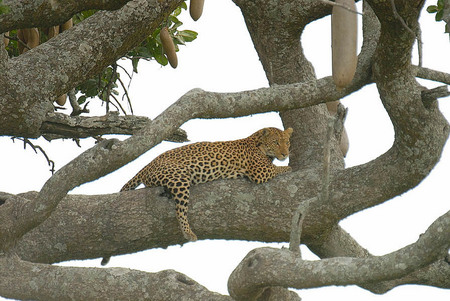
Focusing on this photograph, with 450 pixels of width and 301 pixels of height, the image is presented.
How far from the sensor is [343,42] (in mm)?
4648

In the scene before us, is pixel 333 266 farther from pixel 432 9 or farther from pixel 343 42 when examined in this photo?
pixel 432 9

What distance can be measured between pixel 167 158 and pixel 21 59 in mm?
2065

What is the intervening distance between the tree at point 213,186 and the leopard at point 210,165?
5.5 inches

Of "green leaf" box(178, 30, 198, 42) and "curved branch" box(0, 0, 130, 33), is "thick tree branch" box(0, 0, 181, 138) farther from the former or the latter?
"green leaf" box(178, 30, 198, 42)

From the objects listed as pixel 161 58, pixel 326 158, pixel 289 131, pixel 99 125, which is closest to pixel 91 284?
pixel 99 125

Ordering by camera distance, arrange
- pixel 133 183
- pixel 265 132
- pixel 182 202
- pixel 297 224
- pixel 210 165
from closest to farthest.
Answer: pixel 297 224, pixel 182 202, pixel 210 165, pixel 133 183, pixel 265 132

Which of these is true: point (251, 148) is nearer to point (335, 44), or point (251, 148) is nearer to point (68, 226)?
point (68, 226)

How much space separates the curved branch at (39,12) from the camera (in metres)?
5.70

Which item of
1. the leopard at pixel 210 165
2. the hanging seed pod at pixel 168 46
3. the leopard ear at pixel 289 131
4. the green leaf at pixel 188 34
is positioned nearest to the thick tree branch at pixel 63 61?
the hanging seed pod at pixel 168 46

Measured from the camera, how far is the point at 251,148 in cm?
921

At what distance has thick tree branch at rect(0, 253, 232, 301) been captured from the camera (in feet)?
21.2

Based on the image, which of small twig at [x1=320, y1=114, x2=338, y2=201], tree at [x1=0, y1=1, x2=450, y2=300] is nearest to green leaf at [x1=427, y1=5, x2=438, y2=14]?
tree at [x1=0, y1=1, x2=450, y2=300]

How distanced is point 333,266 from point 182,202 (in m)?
2.65

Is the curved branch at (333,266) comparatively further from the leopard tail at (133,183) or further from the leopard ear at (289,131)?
the leopard ear at (289,131)
